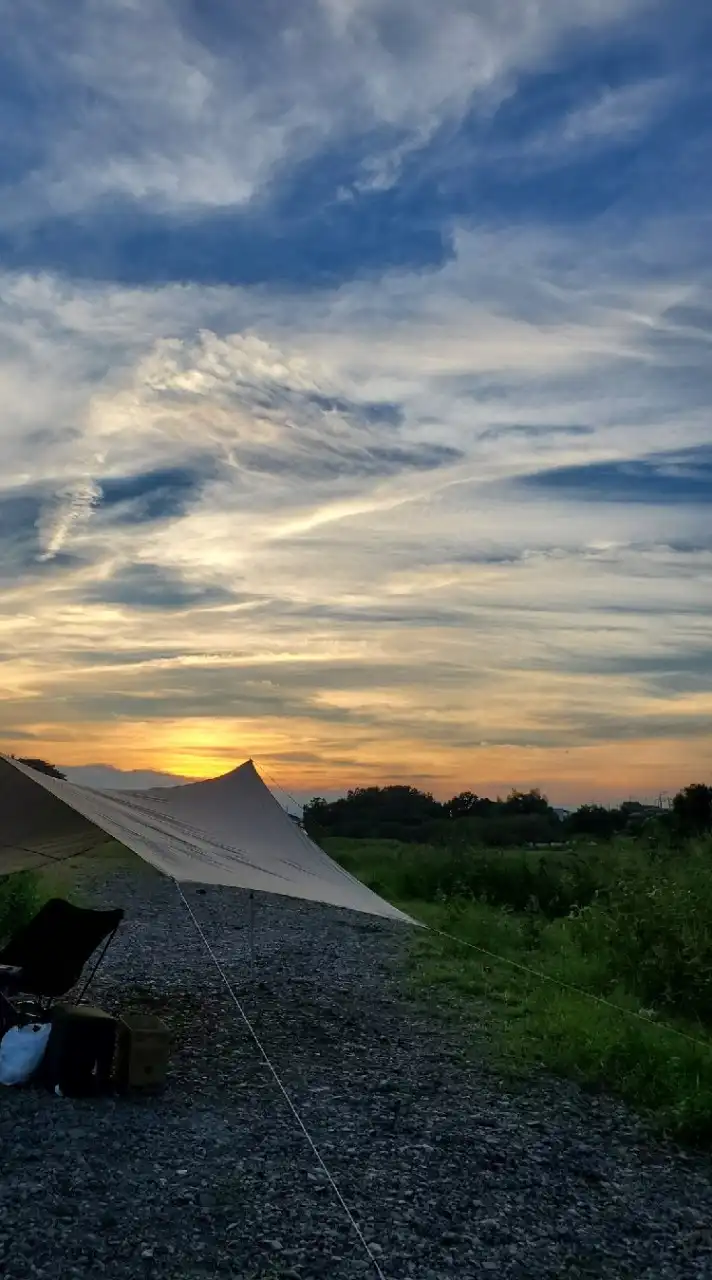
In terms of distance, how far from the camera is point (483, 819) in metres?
27.2

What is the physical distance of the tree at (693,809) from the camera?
17.0 metres

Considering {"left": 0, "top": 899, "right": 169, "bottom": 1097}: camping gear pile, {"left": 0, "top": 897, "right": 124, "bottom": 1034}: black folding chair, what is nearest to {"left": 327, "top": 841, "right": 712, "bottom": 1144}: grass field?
{"left": 0, "top": 899, "right": 169, "bottom": 1097}: camping gear pile

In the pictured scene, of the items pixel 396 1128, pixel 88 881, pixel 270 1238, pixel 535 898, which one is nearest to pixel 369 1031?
pixel 396 1128

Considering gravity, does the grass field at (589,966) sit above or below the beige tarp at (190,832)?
below

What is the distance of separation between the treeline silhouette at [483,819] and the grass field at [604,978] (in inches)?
114

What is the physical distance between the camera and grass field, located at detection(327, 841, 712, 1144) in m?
7.68

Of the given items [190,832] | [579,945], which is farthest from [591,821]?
[190,832]

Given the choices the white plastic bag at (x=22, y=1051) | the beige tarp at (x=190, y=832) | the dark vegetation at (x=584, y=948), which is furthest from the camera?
the dark vegetation at (x=584, y=948)

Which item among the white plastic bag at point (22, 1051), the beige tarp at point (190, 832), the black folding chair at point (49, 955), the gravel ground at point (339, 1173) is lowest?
the gravel ground at point (339, 1173)

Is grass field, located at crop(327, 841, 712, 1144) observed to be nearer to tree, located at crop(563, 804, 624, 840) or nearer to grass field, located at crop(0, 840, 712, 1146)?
→ grass field, located at crop(0, 840, 712, 1146)

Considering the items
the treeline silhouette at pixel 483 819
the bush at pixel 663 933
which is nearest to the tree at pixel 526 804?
the treeline silhouette at pixel 483 819

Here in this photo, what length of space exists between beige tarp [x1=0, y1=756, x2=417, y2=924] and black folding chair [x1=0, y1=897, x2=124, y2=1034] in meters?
0.67

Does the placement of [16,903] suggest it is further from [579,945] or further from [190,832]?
[579,945]

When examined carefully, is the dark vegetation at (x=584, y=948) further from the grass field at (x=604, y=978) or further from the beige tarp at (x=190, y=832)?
the beige tarp at (x=190, y=832)
